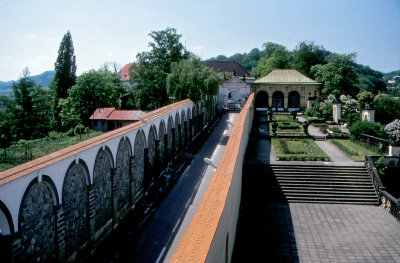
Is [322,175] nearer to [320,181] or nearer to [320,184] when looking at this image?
[320,181]

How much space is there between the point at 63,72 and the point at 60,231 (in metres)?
39.1

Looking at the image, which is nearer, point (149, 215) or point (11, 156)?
point (149, 215)

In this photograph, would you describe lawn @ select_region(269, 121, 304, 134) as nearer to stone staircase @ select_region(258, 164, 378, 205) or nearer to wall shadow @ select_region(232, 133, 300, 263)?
wall shadow @ select_region(232, 133, 300, 263)

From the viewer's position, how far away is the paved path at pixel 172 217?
40.0 ft

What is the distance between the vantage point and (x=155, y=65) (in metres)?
42.1

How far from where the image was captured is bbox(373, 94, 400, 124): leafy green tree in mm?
34344

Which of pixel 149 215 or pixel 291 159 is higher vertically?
pixel 291 159

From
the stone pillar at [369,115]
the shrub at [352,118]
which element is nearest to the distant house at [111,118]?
the shrub at [352,118]

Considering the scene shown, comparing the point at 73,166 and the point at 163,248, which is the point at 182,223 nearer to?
the point at 163,248

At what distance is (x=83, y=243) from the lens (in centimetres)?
1190

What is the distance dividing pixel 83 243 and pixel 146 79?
30955 millimetres

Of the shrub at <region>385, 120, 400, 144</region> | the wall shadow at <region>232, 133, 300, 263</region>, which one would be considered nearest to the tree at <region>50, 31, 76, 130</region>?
the wall shadow at <region>232, 133, 300, 263</region>

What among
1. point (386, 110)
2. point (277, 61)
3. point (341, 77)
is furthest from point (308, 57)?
point (386, 110)

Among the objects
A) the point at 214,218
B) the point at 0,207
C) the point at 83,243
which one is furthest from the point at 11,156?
the point at 214,218
